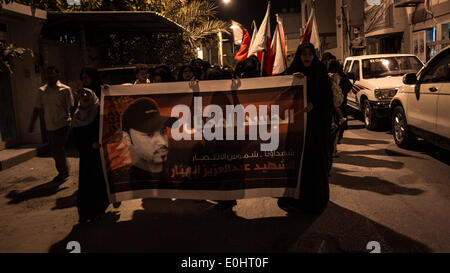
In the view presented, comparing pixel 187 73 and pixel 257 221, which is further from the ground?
pixel 187 73

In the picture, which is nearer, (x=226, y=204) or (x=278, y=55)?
(x=226, y=204)

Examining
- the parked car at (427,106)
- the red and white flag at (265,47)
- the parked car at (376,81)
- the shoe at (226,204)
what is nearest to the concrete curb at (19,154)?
the shoe at (226,204)

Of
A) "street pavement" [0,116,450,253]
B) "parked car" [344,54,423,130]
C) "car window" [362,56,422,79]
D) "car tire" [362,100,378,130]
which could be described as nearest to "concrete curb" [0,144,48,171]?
"street pavement" [0,116,450,253]

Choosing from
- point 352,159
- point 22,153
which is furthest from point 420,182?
point 22,153

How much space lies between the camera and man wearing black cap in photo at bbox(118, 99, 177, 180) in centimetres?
470

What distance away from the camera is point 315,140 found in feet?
15.3

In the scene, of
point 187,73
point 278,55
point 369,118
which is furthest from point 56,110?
point 369,118

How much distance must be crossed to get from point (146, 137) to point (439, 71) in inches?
202

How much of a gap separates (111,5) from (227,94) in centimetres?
1096

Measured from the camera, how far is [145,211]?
17.2 feet

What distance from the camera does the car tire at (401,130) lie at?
812 cm

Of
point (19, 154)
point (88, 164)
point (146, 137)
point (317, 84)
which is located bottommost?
point (19, 154)

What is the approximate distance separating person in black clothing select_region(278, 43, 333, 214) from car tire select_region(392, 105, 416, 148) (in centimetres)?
403

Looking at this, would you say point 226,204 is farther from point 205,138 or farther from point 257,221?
point 205,138
